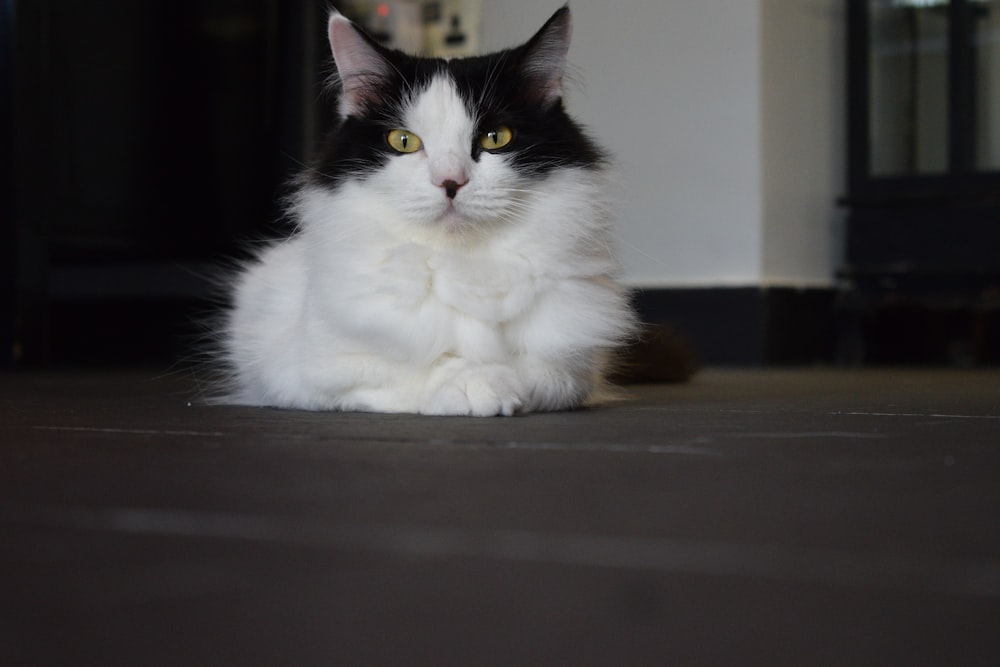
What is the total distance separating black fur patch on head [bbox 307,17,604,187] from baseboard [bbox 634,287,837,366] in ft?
6.66

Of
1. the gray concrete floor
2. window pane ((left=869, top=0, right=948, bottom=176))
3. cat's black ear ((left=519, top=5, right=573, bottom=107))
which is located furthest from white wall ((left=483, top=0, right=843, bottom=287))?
the gray concrete floor

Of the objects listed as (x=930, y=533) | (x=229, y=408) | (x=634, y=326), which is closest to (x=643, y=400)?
(x=634, y=326)

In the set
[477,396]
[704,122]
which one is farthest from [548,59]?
[704,122]

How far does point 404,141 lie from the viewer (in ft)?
5.48

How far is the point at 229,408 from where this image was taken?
1866 mm

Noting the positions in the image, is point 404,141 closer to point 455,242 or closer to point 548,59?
point 455,242

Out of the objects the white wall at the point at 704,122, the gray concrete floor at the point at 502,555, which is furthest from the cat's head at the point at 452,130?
the white wall at the point at 704,122

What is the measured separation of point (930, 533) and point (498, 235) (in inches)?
40.8

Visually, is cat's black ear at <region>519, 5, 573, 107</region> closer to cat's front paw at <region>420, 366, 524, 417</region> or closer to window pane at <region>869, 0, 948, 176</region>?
cat's front paw at <region>420, 366, 524, 417</region>

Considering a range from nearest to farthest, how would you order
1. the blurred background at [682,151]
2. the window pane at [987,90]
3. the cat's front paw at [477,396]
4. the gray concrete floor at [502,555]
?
the gray concrete floor at [502,555] → the cat's front paw at [477,396] → the blurred background at [682,151] → the window pane at [987,90]

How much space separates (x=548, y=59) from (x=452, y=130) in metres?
0.24

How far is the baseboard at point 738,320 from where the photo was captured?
12.3ft

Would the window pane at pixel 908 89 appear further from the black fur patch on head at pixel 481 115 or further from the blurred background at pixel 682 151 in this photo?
the black fur patch on head at pixel 481 115

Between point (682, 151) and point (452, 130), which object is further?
point (682, 151)
